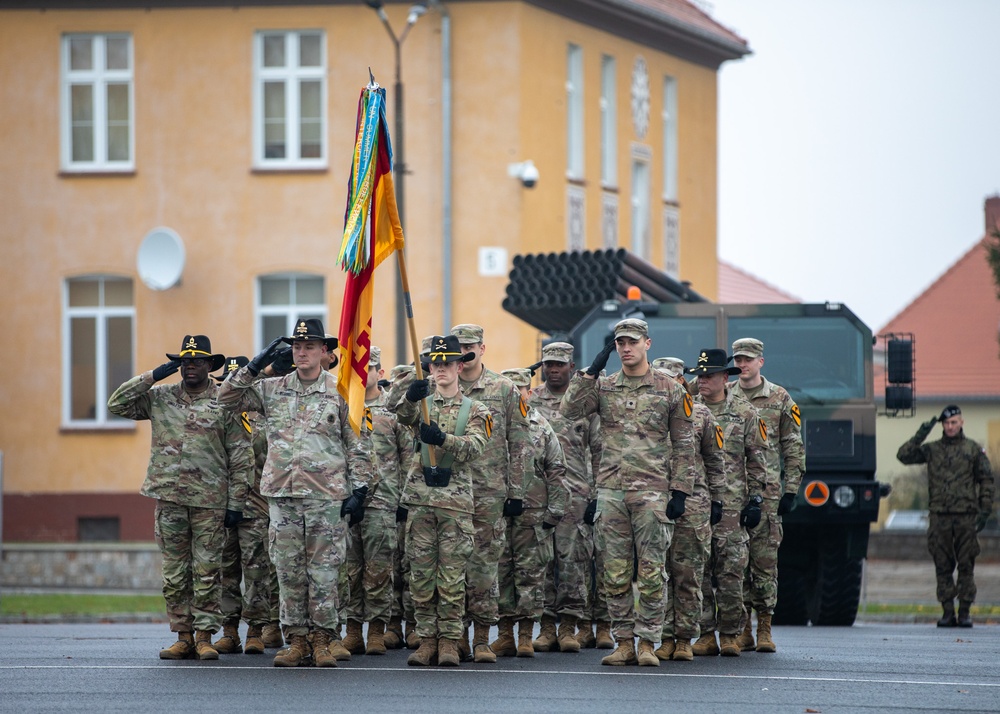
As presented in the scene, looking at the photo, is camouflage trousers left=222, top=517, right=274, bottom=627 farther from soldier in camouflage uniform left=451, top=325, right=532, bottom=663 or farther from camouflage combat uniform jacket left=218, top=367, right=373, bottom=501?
soldier in camouflage uniform left=451, top=325, right=532, bottom=663

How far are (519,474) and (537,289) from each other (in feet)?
22.3

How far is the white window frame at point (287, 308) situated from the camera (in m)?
28.1

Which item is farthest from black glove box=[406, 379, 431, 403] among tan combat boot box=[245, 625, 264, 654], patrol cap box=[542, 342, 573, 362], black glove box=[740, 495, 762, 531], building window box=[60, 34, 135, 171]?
building window box=[60, 34, 135, 171]

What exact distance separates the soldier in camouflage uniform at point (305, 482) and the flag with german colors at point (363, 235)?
202 millimetres

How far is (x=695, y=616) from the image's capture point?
12141 mm

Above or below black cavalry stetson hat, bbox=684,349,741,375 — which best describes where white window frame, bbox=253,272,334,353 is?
above

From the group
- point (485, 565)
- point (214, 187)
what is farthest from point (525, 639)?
point (214, 187)

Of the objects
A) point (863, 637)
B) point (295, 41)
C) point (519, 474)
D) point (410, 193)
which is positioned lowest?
point (863, 637)

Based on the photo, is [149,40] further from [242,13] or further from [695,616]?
[695,616]

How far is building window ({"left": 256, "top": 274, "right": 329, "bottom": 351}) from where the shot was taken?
2819 cm

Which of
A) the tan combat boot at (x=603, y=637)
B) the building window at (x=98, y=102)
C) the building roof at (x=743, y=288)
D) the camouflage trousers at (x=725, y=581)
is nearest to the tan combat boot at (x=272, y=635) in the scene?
the tan combat boot at (x=603, y=637)

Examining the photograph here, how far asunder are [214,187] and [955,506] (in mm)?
14562

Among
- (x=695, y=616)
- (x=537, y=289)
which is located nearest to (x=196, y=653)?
(x=695, y=616)

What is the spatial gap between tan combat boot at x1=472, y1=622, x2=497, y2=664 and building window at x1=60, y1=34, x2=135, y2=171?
58.8 ft
